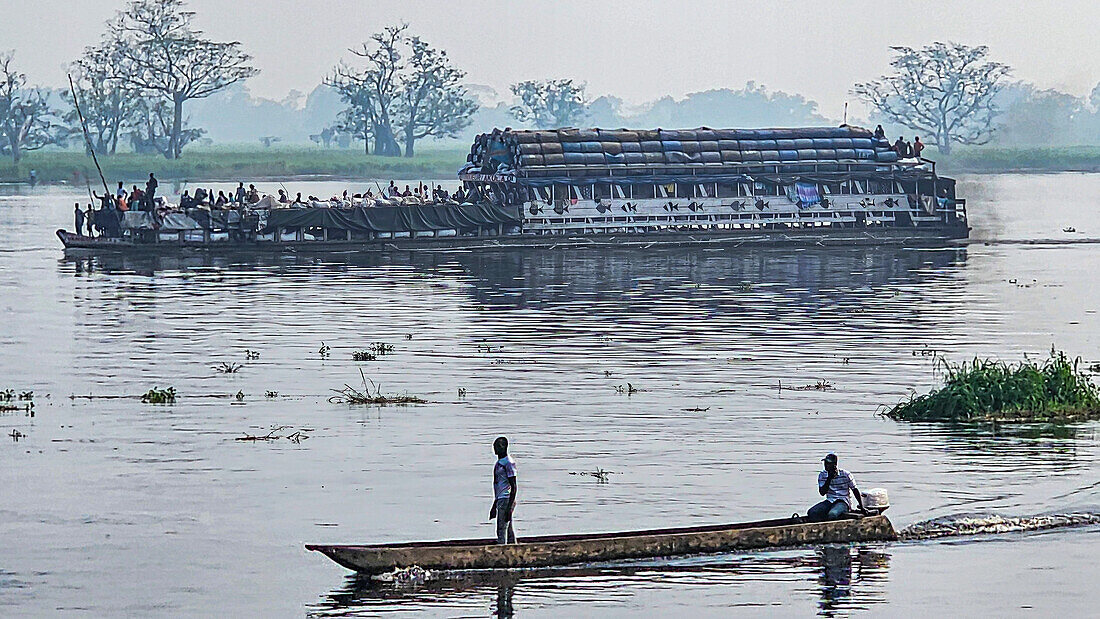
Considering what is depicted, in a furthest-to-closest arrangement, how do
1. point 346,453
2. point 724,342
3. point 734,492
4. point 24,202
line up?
point 24,202 < point 724,342 < point 346,453 < point 734,492

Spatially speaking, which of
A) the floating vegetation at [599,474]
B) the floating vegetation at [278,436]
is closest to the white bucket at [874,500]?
the floating vegetation at [599,474]

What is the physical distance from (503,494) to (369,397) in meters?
14.7

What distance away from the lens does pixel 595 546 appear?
21016 millimetres

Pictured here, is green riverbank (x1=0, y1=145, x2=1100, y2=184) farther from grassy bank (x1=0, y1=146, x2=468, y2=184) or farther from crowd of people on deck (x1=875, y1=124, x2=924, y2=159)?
crowd of people on deck (x1=875, y1=124, x2=924, y2=159)

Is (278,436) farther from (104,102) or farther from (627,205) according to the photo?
(104,102)

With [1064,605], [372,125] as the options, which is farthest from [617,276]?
[372,125]

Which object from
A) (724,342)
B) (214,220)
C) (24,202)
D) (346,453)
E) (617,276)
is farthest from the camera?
→ (24,202)

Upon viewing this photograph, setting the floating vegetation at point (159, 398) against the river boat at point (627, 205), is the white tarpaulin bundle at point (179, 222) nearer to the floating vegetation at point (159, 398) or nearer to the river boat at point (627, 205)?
the river boat at point (627, 205)

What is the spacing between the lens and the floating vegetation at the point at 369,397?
35.1 m

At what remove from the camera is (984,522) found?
23.9 meters

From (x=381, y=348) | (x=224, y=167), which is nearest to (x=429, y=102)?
(x=224, y=167)

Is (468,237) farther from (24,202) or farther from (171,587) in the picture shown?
(24,202)

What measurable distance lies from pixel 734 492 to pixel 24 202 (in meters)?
111

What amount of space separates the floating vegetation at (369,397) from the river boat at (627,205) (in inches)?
1444
